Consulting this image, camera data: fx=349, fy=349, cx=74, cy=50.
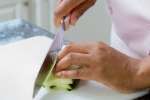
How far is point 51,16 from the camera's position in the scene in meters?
1.62

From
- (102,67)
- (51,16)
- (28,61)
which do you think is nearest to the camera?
(102,67)

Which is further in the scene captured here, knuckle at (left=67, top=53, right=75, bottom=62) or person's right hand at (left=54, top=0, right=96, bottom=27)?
person's right hand at (left=54, top=0, right=96, bottom=27)

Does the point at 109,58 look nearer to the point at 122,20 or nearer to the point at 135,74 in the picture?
the point at 135,74

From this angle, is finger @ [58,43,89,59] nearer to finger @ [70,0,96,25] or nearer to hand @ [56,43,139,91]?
hand @ [56,43,139,91]

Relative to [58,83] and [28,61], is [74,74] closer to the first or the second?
[58,83]

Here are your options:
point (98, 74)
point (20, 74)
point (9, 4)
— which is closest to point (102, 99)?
point (98, 74)

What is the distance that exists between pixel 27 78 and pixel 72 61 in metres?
0.12

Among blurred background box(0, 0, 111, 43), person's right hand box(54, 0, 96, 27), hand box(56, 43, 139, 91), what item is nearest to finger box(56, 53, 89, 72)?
hand box(56, 43, 139, 91)

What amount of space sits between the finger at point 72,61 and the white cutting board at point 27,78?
0.16 feet

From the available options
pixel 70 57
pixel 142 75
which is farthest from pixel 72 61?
pixel 142 75

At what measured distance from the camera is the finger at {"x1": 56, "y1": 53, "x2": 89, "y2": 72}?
22.5 inches

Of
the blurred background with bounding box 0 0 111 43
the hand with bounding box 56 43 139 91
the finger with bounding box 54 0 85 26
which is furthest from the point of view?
Result: the blurred background with bounding box 0 0 111 43

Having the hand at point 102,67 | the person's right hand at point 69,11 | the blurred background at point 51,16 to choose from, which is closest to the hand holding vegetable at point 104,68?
the hand at point 102,67

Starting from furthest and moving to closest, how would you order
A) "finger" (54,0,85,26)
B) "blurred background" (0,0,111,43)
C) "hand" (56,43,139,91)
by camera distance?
"blurred background" (0,0,111,43) < "finger" (54,0,85,26) < "hand" (56,43,139,91)
